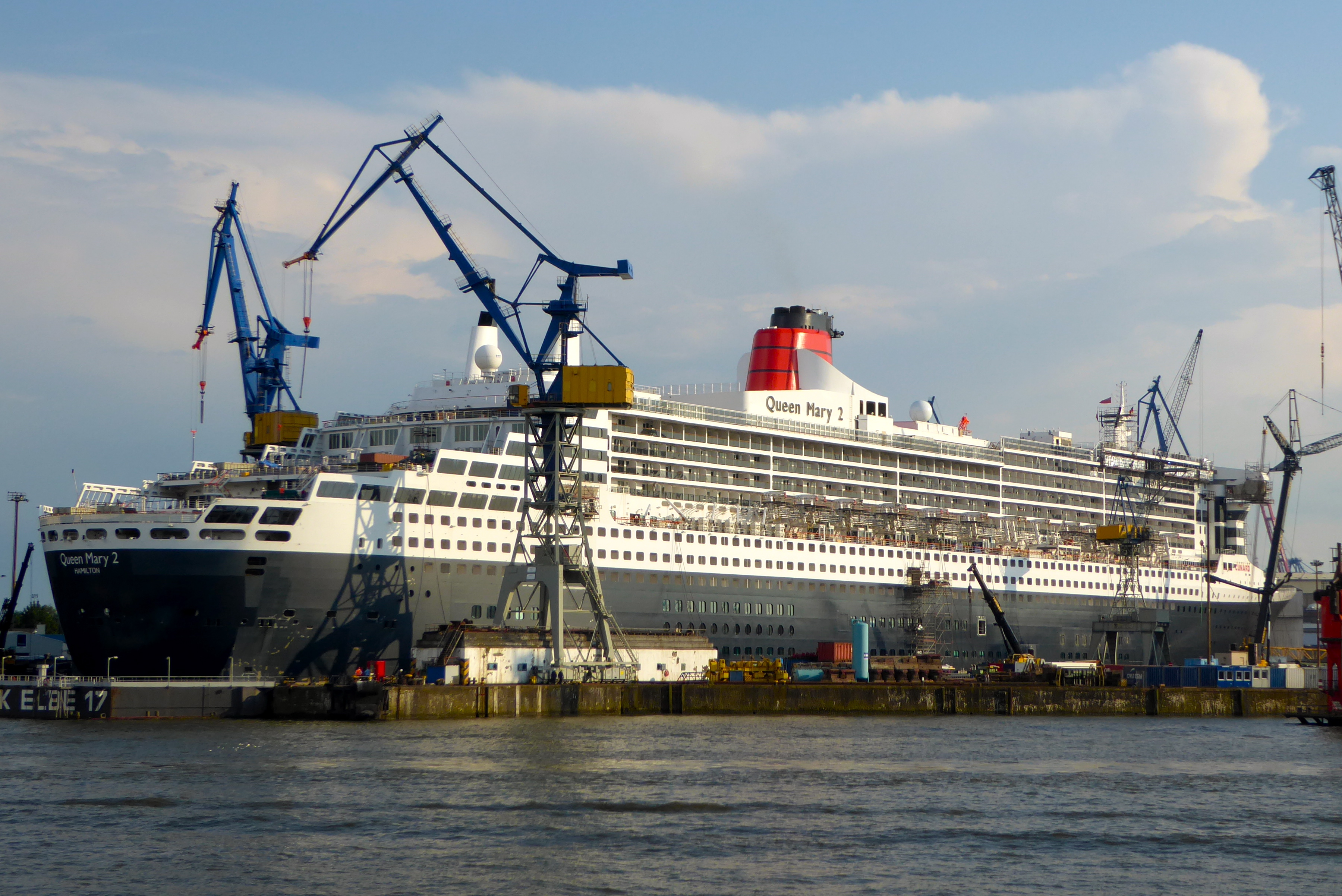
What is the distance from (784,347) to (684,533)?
19973 mm

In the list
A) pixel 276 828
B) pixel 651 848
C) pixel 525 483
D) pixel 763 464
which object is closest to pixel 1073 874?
pixel 651 848

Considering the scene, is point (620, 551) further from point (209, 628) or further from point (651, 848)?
point (651, 848)

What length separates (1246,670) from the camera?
2928 inches

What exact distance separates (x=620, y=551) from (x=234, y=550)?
17.7 metres

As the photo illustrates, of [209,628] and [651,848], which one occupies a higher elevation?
[209,628]

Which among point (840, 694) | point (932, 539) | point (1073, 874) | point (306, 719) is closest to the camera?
point (1073, 874)

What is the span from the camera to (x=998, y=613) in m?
78.2

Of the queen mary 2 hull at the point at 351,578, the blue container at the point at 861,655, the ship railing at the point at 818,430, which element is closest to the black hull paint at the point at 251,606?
the queen mary 2 hull at the point at 351,578

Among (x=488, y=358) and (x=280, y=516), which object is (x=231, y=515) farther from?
(x=488, y=358)

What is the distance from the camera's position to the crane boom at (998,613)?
7825 cm

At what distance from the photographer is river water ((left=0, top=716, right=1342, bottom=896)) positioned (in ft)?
86.5

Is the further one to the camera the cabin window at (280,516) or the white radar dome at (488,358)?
the white radar dome at (488,358)

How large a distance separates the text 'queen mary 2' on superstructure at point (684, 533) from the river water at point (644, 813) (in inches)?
210

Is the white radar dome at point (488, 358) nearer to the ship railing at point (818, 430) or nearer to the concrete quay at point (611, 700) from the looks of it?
the ship railing at point (818, 430)
